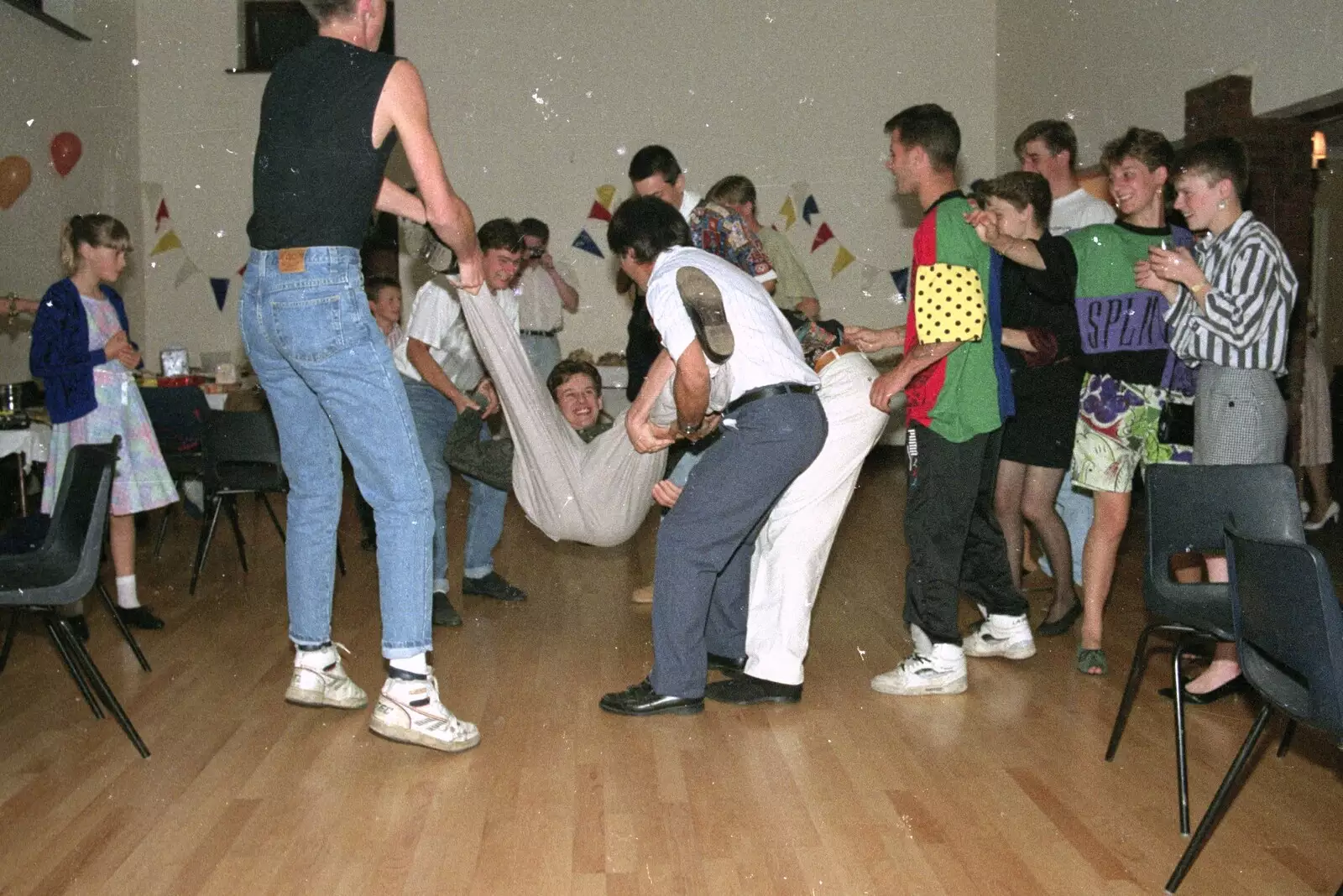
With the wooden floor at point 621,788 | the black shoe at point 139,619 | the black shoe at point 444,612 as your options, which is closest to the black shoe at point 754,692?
the wooden floor at point 621,788

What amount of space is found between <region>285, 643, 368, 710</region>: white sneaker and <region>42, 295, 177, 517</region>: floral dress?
4.22 ft

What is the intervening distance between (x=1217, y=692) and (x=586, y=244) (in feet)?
23.8

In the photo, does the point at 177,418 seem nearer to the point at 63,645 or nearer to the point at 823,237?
the point at 63,645

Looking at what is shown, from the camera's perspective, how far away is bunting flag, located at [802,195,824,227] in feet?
32.5

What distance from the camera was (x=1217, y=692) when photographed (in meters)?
3.37

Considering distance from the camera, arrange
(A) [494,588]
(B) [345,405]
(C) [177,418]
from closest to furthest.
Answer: (B) [345,405]
(A) [494,588]
(C) [177,418]

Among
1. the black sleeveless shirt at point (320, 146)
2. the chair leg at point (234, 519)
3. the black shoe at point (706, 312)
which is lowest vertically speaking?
the chair leg at point (234, 519)

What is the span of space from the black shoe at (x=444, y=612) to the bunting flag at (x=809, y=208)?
20.3ft

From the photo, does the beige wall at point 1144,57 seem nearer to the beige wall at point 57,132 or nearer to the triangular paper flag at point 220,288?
the triangular paper flag at point 220,288

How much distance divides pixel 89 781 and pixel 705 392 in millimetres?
1655

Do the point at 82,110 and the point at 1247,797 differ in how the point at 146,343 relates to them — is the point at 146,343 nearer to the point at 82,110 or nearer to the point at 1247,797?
the point at 82,110

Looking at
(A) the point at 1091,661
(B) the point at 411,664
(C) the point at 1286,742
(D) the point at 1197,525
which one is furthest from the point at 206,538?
(C) the point at 1286,742

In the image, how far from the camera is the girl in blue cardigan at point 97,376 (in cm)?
419

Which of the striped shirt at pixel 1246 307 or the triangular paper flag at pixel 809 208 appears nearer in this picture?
the striped shirt at pixel 1246 307
